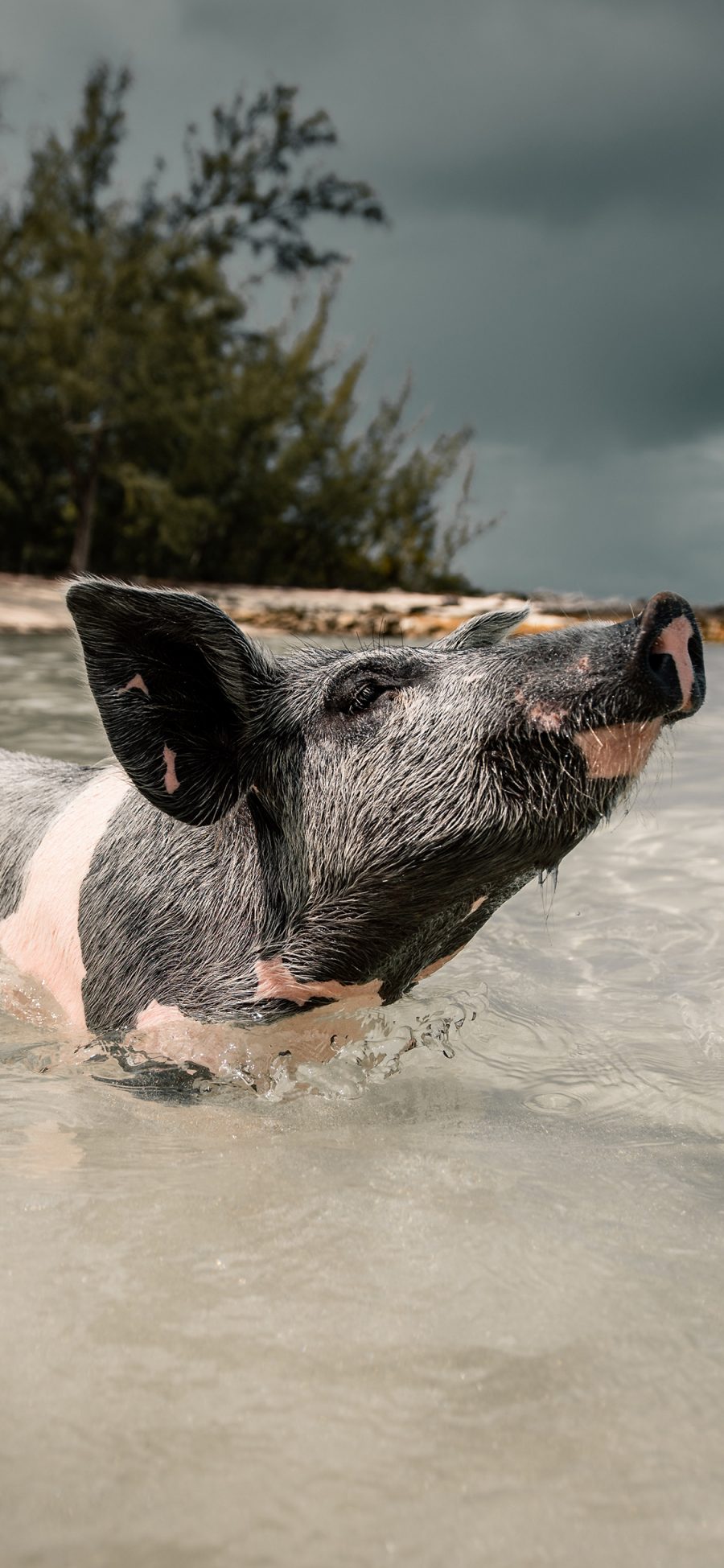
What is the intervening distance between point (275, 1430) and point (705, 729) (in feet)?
26.1

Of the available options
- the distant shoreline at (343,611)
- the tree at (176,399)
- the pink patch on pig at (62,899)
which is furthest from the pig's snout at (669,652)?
the tree at (176,399)

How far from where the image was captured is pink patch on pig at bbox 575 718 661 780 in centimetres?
284

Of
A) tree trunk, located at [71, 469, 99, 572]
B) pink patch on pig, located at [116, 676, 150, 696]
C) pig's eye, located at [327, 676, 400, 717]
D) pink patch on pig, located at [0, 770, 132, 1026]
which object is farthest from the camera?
tree trunk, located at [71, 469, 99, 572]

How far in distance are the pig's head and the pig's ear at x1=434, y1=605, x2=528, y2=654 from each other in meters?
0.03

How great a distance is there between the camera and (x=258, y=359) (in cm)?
3009

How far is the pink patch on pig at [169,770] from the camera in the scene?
3.44m

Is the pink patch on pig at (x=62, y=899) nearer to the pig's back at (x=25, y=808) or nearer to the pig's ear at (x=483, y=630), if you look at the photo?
the pig's back at (x=25, y=808)

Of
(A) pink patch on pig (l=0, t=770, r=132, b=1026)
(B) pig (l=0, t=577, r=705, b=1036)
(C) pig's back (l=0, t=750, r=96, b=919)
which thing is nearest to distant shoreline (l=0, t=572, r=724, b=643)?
(C) pig's back (l=0, t=750, r=96, b=919)

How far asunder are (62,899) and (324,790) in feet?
3.55

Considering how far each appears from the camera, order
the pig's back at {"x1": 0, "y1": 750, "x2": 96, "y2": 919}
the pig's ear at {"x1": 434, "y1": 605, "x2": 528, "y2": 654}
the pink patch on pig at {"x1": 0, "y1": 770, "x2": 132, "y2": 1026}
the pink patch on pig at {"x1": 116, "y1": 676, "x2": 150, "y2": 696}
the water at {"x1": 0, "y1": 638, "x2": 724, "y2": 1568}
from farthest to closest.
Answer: the pig's back at {"x1": 0, "y1": 750, "x2": 96, "y2": 919}
the pink patch on pig at {"x1": 0, "y1": 770, "x2": 132, "y2": 1026}
the pig's ear at {"x1": 434, "y1": 605, "x2": 528, "y2": 654}
the pink patch on pig at {"x1": 116, "y1": 676, "x2": 150, "y2": 696}
the water at {"x1": 0, "y1": 638, "x2": 724, "y2": 1568}

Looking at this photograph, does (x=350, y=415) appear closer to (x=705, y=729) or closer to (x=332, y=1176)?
(x=705, y=729)

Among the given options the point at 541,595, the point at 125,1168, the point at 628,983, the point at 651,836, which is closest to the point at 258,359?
the point at 541,595

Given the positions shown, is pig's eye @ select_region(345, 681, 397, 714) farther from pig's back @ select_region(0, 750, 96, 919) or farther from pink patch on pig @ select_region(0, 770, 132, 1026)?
pig's back @ select_region(0, 750, 96, 919)

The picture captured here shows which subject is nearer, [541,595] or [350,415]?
[541,595]
